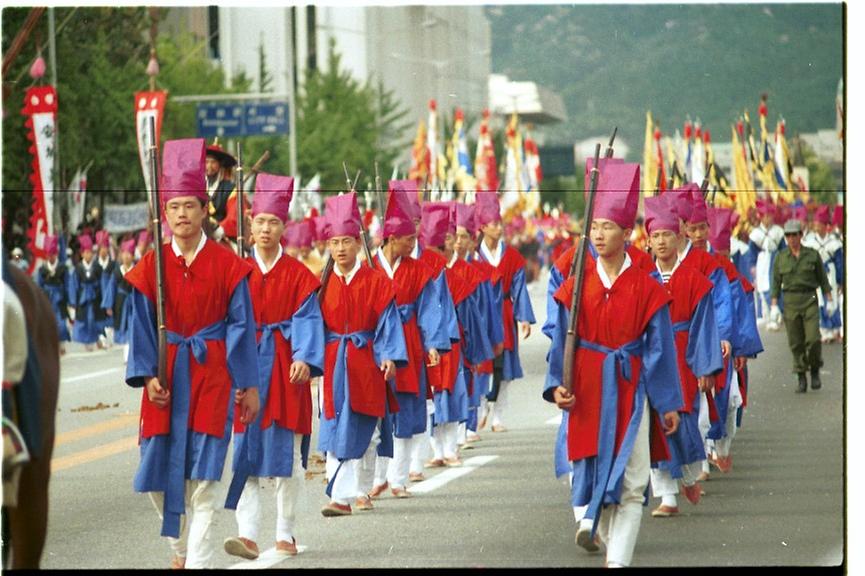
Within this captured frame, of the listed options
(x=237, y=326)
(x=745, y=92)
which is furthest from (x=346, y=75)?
(x=237, y=326)

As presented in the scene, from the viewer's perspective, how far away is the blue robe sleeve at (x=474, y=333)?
50.5ft

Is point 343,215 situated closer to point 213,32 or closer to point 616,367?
point 213,32

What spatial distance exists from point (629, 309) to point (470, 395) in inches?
226

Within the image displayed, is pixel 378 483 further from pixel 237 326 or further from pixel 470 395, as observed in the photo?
pixel 237 326

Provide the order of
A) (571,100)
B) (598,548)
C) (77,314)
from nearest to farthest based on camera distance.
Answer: (598,548) < (571,100) < (77,314)

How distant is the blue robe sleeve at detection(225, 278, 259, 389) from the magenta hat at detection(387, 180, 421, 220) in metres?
3.03

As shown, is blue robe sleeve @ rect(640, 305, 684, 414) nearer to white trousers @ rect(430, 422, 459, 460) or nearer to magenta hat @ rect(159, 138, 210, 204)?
magenta hat @ rect(159, 138, 210, 204)

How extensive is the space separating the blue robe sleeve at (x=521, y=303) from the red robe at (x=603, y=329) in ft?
20.8

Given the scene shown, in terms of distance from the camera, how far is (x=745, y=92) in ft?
36.0

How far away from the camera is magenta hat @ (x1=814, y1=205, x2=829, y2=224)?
418 inches

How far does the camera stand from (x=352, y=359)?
11867 mm

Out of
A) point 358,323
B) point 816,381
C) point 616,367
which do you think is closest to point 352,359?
point 358,323

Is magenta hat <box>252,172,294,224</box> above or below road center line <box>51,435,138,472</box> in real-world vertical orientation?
above

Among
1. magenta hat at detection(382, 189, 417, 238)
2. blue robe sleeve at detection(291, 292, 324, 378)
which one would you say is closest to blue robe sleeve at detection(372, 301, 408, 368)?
blue robe sleeve at detection(291, 292, 324, 378)
